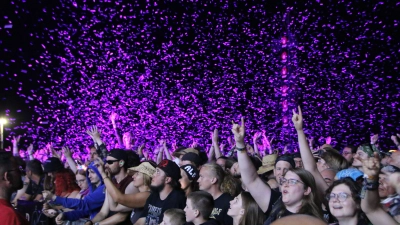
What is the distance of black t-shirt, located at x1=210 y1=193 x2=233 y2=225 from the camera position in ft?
22.3

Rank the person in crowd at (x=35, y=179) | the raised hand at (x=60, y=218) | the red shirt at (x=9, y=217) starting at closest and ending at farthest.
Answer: the red shirt at (x=9, y=217), the raised hand at (x=60, y=218), the person in crowd at (x=35, y=179)

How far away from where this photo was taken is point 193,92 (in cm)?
3406

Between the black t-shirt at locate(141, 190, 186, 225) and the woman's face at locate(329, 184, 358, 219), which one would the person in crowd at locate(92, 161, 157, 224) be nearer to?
the black t-shirt at locate(141, 190, 186, 225)

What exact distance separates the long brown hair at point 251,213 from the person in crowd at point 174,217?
2.33 ft

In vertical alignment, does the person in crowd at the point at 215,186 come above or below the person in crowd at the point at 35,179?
below

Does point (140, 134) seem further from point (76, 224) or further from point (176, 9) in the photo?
point (76, 224)

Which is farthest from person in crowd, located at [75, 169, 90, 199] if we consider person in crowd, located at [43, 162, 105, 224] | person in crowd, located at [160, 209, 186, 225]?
person in crowd, located at [160, 209, 186, 225]

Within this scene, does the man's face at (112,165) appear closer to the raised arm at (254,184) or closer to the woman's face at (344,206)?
the raised arm at (254,184)

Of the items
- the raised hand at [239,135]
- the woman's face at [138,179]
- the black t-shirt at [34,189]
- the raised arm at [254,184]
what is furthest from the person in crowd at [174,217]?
the black t-shirt at [34,189]

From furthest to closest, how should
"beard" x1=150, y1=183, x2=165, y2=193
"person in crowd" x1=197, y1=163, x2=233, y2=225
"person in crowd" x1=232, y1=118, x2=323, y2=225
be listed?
"beard" x1=150, y1=183, x2=165, y2=193
"person in crowd" x1=197, y1=163, x2=233, y2=225
"person in crowd" x1=232, y1=118, x2=323, y2=225

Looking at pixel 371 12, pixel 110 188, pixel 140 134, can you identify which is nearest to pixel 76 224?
pixel 110 188

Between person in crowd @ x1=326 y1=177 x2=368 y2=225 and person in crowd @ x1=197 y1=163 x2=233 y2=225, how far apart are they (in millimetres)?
1858

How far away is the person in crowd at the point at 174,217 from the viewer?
6.51 meters

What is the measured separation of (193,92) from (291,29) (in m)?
6.32
